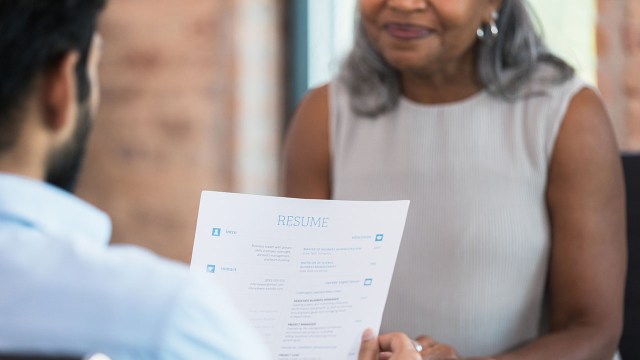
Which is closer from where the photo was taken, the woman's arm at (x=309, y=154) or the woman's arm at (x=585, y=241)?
the woman's arm at (x=585, y=241)

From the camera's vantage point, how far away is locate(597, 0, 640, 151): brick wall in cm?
236

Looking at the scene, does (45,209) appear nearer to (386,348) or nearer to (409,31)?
(386,348)

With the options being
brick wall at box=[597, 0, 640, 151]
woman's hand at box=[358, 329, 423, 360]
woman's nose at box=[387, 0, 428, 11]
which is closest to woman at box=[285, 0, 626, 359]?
woman's nose at box=[387, 0, 428, 11]

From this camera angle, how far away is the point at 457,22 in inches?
71.2

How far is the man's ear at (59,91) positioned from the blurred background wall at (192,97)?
6.83ft

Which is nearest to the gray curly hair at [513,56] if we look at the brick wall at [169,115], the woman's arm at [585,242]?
the woman's arm at [585,242]

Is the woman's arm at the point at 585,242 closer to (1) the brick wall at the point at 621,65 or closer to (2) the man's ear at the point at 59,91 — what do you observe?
(1) the brick wall at the point at 621,65

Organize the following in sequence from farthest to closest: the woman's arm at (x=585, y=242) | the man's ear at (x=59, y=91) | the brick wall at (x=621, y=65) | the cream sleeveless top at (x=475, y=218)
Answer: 1. the brick wall at (x=621, y=65)
2. the cream sleeveless top at (x=475, y=218)
3. the woman's arm at (x=585, y=242)
4. the man's ear at (x=59, y=91)

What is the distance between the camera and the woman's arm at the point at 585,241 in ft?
5.69

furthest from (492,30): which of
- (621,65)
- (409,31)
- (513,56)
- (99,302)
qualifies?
(99,302)

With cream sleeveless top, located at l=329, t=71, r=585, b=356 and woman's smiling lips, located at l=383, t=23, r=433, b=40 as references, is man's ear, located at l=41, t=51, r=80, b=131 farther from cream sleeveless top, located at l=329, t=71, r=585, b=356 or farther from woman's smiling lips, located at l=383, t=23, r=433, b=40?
cream sleeveless top, located at l=329, t=71, r=585, b=356

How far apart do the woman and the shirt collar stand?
833 millimetres

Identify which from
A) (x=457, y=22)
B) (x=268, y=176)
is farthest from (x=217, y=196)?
(x=268, y=176)

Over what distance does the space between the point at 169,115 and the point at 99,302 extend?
2.32 metres
